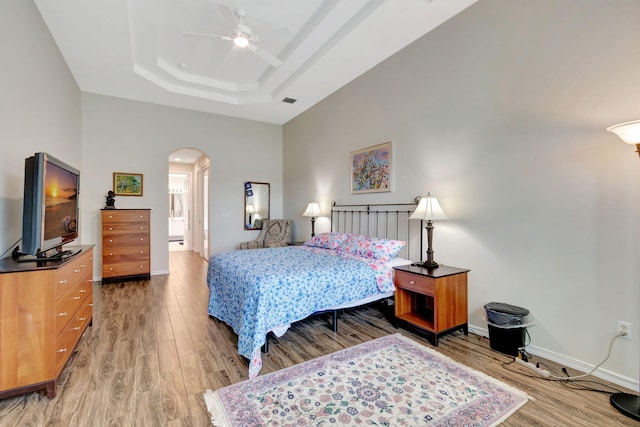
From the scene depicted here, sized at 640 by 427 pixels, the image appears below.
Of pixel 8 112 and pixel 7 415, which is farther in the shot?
pixel 8 112

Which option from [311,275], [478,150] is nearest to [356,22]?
[478,150]

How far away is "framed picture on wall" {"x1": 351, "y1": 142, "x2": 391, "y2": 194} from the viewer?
12.5 feet

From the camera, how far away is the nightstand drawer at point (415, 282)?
2.64 m

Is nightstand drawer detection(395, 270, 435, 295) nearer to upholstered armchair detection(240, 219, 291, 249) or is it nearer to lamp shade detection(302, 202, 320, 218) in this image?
lamp shade detection(302, 202, 320, 218)

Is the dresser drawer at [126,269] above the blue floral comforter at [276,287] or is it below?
below

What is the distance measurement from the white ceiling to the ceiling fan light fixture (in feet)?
0.86

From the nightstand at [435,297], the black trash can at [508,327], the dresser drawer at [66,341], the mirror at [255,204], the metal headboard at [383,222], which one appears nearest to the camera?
the dresser drawer at [66,341]

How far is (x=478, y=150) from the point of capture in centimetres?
280

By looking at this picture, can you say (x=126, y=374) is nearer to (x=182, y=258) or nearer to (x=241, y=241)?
(x=241, y=241)

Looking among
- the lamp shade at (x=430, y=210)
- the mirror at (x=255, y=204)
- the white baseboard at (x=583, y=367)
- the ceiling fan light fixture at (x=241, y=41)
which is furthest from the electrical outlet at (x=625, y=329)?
the mirror at (x=255, y=204)

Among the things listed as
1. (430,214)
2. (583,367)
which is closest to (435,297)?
(430,214)

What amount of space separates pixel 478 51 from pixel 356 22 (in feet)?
4.05

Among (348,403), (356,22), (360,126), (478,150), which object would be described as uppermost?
→ (356,22)

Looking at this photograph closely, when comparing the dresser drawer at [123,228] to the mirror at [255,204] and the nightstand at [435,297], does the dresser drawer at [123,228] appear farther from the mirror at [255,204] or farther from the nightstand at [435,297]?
the nightstand at [435,297]
